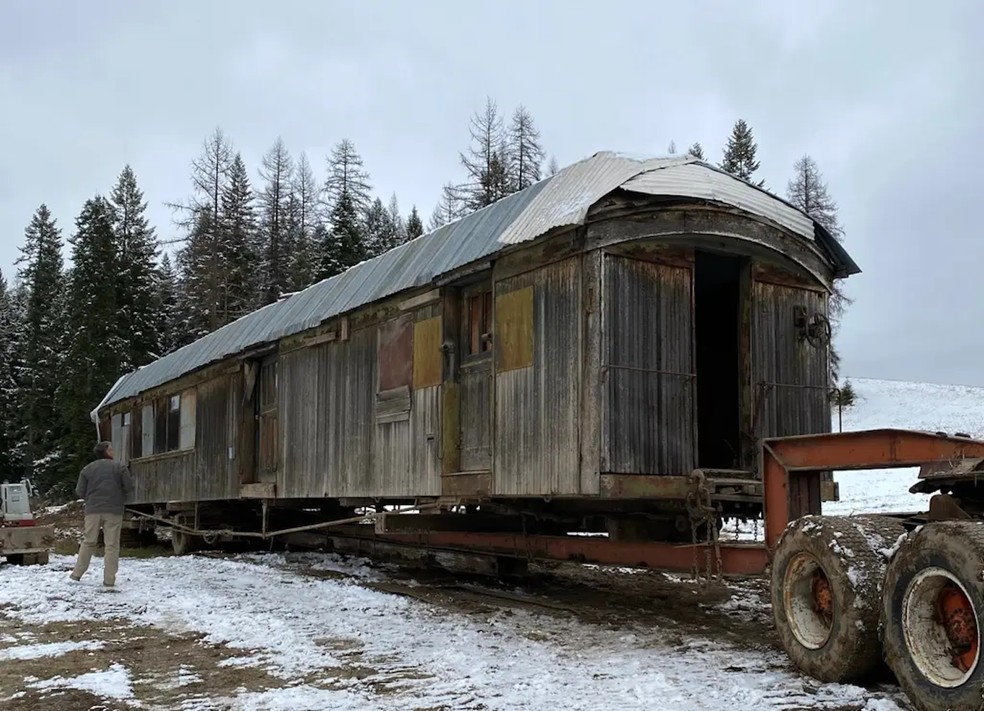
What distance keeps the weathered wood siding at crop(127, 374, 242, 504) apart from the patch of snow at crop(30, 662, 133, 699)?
9.18 m

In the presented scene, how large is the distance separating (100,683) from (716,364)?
693 cm

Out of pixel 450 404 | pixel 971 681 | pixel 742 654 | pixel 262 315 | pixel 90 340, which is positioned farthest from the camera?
pixel 90 340

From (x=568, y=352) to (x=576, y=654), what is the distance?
8.52ft

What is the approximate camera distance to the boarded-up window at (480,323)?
9891 mm

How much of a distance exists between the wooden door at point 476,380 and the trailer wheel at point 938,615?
4.98m

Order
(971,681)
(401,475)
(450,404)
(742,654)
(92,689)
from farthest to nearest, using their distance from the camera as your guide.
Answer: (401,475) < (450,404) < (742,654) < (92,689) < (971,681)

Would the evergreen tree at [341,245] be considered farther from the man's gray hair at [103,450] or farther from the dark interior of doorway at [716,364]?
the dark interior of doorway at [716,364]

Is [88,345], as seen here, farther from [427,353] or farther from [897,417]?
[897,417]

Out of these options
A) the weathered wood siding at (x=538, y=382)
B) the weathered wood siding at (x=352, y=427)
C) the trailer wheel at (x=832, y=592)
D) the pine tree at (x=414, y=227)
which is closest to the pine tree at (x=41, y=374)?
the pine tree at (x=414, y=227)

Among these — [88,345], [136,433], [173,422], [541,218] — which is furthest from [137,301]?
[541,218]

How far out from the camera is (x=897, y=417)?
148 feet

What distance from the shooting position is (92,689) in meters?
6.16

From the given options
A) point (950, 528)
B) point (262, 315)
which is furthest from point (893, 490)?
point (950, 528)

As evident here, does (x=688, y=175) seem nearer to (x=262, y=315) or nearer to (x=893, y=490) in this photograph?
(x=262, y=315)
